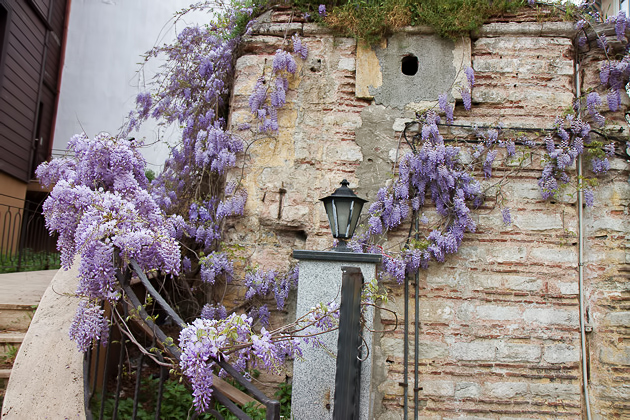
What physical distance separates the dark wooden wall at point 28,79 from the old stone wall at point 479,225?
5434 millimetres

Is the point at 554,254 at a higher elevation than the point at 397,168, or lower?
lower

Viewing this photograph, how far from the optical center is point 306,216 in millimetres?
3807

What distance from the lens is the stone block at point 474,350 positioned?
3.48 metres

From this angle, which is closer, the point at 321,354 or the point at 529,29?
the point at 321,354

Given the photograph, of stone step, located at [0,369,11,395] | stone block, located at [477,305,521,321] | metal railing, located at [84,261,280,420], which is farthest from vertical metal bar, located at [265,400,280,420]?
stone block, located at [477,305,521,321]

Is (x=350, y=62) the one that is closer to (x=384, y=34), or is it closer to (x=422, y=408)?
(x=384, y=34)

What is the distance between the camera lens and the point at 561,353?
3.46 meters

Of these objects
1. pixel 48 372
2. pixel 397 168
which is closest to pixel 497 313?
pixel 397 168

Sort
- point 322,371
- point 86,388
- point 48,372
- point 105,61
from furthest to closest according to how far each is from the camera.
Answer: point 105,61 < point 322,371 < point 48,372 < point 86,388

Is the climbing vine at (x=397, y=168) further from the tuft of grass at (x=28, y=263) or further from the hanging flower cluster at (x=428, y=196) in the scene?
the tuft of grass at (x=28, y=263)

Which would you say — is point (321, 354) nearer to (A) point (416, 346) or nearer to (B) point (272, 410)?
(A) point (416, 346)

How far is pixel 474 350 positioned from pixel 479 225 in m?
1.00

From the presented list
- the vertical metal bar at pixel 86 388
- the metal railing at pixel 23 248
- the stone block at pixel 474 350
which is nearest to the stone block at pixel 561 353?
the stone block at pixel 474 350

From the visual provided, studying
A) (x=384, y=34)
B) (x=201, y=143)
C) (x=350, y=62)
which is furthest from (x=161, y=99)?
(x=384, y=34)
